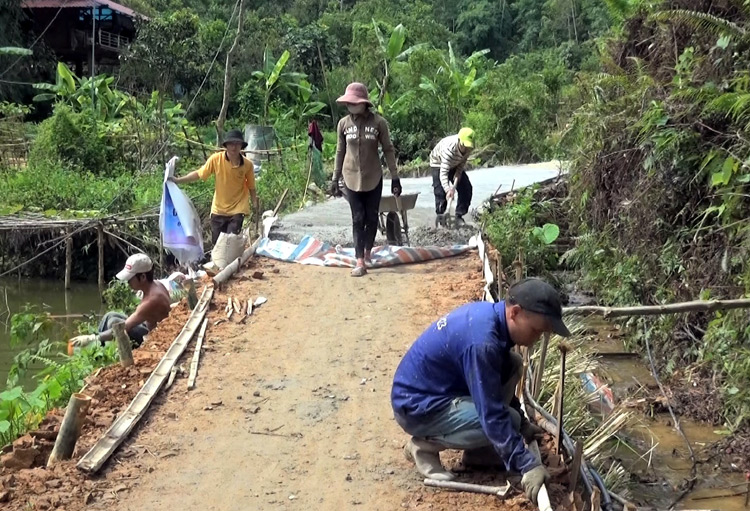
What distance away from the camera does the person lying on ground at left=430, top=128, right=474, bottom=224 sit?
34.2 feet

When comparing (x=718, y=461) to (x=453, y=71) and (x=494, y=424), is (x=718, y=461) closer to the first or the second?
(x=494, y=424)

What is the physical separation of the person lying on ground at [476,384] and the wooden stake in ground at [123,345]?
2206 mm

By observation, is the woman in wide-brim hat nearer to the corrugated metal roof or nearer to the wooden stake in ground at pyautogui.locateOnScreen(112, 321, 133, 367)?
the wooden stake in ground at pyautogui.locateOnScreen(112, 321, 133, 367)

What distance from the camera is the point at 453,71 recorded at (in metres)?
24.0

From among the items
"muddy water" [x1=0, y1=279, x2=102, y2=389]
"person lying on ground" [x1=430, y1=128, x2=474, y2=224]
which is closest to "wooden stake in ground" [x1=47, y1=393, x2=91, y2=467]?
"person lying on ground" [x1=430, y1=128, x2=474, y2=224]

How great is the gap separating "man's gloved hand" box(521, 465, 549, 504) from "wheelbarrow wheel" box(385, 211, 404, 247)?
6552mm

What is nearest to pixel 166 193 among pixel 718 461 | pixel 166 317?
pixel 166 317

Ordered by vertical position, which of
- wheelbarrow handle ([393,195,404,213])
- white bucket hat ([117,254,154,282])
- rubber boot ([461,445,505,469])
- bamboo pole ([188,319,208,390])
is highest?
wheelbarrow handle ([393,195,404,213])

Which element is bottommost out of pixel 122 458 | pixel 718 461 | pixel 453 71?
pixel 718 461

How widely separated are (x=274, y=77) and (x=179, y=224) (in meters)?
13.9

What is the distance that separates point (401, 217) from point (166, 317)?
4.69 metres

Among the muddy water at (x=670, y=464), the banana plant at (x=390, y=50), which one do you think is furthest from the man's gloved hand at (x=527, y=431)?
the banana plant at (x=390, y=50)

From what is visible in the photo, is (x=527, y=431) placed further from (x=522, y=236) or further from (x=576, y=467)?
(x=522, y=236)

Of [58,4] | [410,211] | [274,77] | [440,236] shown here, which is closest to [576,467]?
[440,236]
